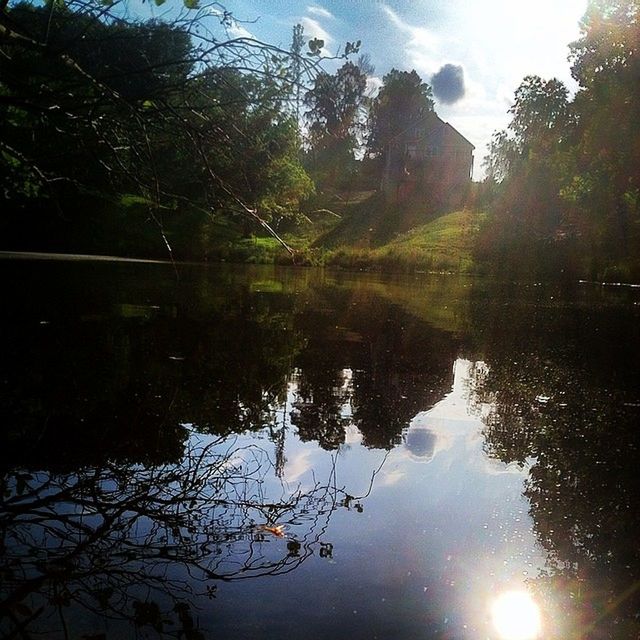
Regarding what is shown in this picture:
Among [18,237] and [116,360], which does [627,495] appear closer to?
[116,360]

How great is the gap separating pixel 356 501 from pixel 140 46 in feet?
10.0

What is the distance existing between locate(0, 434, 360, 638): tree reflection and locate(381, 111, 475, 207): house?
56281 millimetres

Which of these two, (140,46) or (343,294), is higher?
(140,46)

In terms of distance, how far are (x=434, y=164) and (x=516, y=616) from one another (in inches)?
2324

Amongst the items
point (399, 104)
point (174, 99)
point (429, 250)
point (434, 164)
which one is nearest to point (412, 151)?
point (434, 164)

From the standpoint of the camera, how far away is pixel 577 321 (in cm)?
1102

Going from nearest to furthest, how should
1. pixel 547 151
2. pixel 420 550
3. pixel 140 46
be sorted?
1. pixel 420 550
2. pixel 140 46
3. pixel 547 151

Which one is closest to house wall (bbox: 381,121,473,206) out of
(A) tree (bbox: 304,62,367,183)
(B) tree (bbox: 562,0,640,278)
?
(B) tree (bbox: 562,0,640,278)

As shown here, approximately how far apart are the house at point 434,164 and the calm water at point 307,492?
52966 mm

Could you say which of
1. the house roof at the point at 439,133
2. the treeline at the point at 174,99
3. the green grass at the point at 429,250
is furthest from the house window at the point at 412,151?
the treeline at the point at 174,99

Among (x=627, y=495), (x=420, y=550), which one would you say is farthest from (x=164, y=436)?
(x=627, y=495)

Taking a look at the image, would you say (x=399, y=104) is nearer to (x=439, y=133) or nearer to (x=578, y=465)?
(x=439, y=133)

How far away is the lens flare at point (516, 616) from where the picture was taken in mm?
1821

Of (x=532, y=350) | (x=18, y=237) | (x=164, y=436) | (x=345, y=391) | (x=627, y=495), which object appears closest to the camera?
(x=627, y=495)
